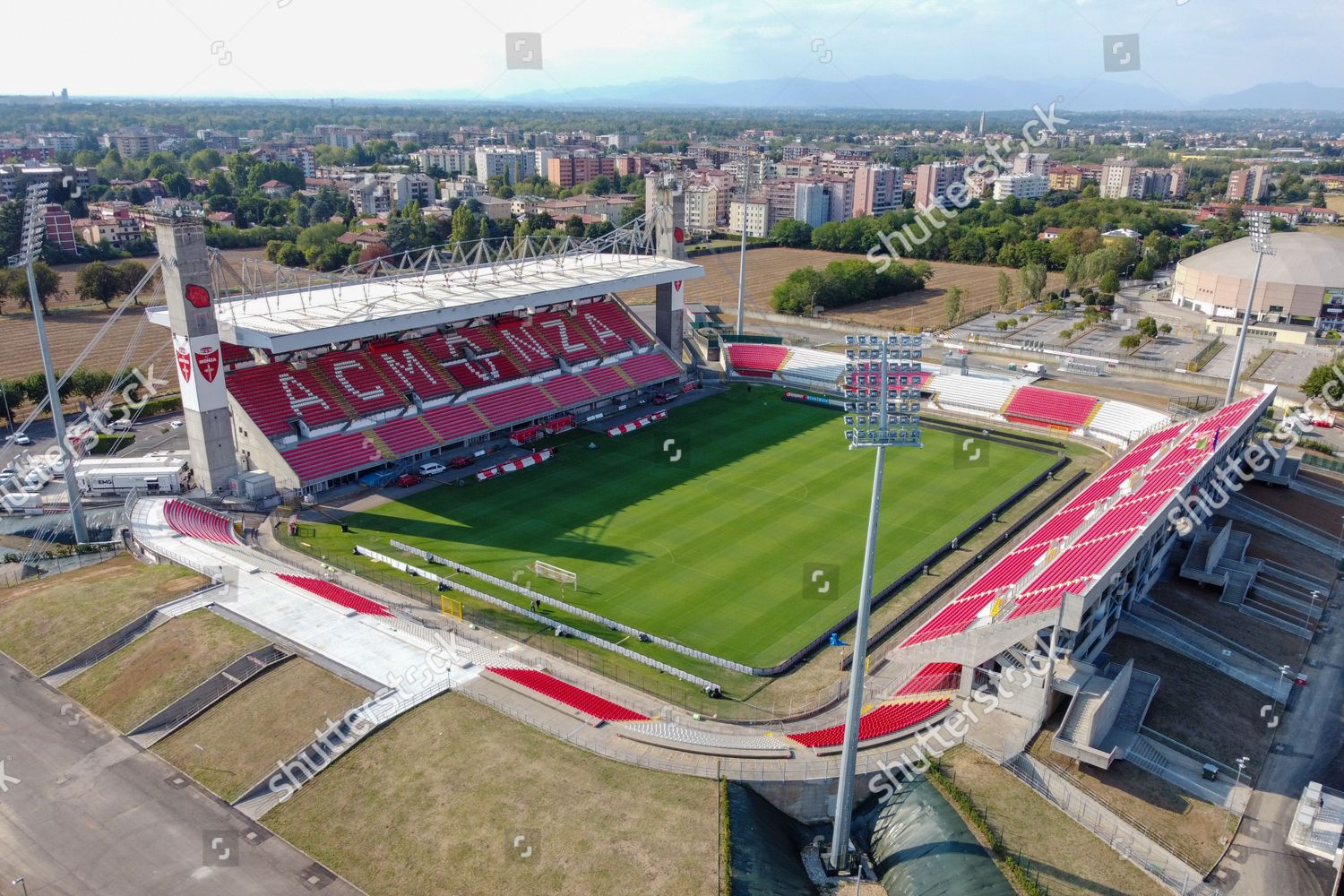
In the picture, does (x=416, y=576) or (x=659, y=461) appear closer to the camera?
(x=416, y=576)

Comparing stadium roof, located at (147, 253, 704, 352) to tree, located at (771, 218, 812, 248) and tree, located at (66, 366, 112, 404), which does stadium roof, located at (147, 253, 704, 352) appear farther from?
tree, located at (771, 218, 812, 248)

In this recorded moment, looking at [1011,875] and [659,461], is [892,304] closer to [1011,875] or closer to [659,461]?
[659,461]

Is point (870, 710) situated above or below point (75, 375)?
below

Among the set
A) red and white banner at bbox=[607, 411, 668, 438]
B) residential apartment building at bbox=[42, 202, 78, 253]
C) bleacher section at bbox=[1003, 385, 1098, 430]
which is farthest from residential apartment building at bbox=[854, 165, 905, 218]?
residential apartment building at bbox=[42, 202, 78, 253]

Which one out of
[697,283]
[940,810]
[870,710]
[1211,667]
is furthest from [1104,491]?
[697,283]

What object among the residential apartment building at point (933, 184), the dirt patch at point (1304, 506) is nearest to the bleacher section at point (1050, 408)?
the dirt patch at point (1304, 506)

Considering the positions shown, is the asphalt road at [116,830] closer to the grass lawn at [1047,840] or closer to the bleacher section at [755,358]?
the grass lawn at [1047,840]
